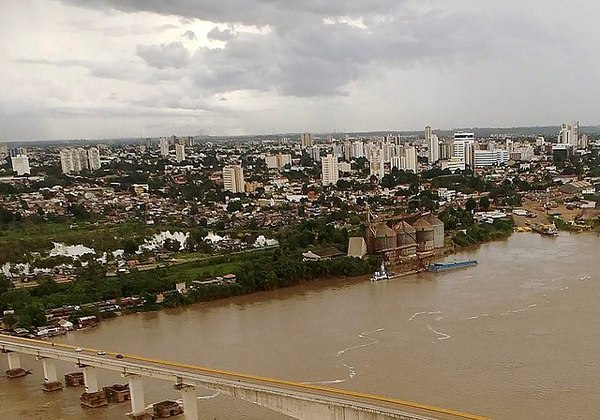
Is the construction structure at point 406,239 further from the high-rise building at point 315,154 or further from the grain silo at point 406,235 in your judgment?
the high-rise building at point 315,154

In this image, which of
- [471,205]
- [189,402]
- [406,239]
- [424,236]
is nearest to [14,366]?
[189,402]

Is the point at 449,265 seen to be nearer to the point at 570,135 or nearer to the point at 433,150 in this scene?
the point at 433,150

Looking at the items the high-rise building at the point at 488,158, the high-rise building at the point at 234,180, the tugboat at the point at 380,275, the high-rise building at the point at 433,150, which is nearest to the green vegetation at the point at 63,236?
the tugboat at the point at 380,275

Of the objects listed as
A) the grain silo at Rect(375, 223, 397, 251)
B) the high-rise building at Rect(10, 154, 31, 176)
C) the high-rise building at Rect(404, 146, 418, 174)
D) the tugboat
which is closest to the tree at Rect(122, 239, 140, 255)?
the grain silo at Rect(375, 223, 397, 251)

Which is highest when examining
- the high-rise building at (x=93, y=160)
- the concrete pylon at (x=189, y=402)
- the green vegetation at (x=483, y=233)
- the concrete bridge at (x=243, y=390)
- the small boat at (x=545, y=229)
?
the high-rise building at (x=93, y=160)

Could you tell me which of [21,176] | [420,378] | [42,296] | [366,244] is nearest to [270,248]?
[366,244]

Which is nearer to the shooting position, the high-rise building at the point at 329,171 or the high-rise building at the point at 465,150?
the high-rise building at the point at 329,171

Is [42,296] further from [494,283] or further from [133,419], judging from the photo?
[494,283]
